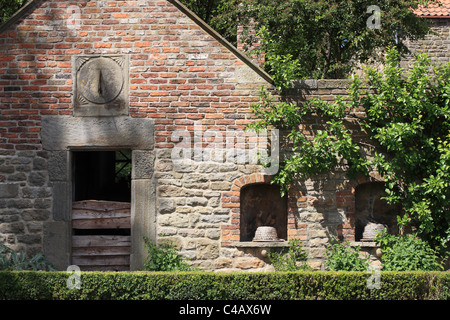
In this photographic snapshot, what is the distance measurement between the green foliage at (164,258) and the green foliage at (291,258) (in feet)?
4.12

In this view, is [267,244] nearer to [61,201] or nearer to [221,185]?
[221,185]

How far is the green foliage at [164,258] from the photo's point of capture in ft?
24.3

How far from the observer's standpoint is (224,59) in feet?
25.5

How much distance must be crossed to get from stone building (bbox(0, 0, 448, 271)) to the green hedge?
1094mm

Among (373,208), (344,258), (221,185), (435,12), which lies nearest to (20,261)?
(221,185)

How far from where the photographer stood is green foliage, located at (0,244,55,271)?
Answer: 721 centimetres

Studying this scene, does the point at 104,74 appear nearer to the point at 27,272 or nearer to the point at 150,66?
the point at 150,66

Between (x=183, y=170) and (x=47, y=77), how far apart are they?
8.28ft

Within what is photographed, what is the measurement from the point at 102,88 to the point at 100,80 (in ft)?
0.42

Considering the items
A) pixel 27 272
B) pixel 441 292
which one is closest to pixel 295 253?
pixel 441 292

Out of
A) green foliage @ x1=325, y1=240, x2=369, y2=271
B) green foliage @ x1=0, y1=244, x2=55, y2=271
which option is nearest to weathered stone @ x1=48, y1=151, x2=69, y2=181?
green foliage @ x1=0, y1=244, x2=55, y2=271

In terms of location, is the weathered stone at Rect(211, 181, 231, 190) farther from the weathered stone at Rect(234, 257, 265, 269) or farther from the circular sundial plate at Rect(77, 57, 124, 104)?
the circular sundial plate at Rect(77, 57, 124, 104)

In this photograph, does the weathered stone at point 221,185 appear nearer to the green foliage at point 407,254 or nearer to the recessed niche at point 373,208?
the recessed niche at point 373,208
